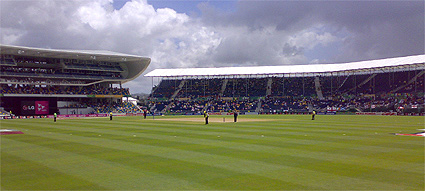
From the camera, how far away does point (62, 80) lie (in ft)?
260

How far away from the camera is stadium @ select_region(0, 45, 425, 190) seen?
9.92m

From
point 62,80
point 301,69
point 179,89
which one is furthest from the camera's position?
point 179,89

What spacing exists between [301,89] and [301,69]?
6.47 meters

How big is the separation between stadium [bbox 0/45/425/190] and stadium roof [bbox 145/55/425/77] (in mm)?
528

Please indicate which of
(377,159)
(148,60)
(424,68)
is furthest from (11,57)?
(424,68)

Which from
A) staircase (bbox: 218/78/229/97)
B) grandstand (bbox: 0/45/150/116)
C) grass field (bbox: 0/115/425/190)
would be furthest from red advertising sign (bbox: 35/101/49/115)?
grass field (bbox: 0/115/425/190)

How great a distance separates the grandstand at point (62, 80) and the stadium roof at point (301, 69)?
10595mm

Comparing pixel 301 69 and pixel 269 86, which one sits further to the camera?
pixel 269 86

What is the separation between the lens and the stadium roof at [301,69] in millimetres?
67500

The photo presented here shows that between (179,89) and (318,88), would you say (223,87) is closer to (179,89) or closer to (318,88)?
(179,89)

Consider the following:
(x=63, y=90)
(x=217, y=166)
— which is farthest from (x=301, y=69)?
(x=217, y=166)

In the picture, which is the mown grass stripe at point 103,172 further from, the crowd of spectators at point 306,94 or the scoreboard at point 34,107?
the scoreboard at point 34,107

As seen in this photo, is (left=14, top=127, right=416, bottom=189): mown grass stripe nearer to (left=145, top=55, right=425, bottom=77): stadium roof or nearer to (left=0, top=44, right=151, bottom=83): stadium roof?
(left=145, top=55, right=425, bottom=77): stadium roof

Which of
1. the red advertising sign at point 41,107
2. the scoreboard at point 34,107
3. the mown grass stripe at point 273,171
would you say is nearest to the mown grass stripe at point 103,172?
the mown grass stripe at point 273,171
